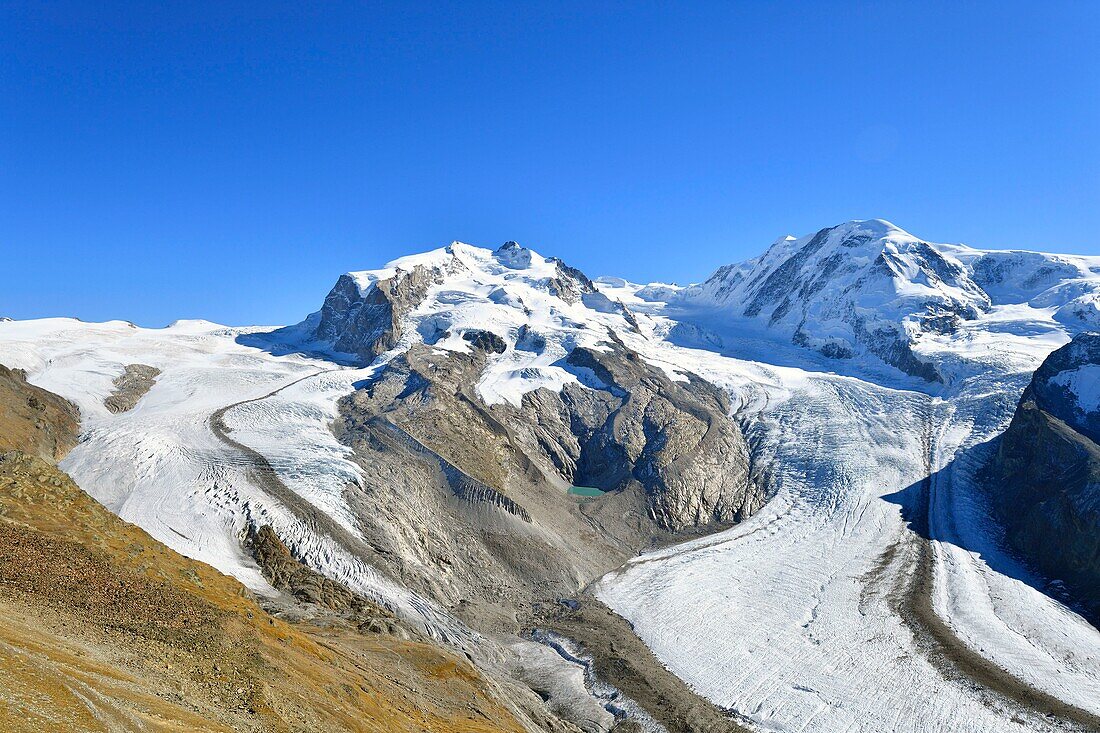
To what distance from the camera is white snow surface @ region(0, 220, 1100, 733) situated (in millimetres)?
39812

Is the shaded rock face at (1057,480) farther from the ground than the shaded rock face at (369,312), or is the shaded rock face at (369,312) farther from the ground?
the shaded rock face at (369,312)

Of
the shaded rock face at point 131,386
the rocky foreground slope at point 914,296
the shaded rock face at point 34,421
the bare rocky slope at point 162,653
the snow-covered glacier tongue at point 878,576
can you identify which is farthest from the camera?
the rocky foreground slope at point 914,296

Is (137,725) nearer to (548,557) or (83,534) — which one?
(83,534)

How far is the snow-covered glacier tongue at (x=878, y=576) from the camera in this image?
125 feet

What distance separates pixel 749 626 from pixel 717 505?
28492 mm

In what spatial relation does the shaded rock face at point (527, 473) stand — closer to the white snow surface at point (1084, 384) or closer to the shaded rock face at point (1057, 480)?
the shaded rock face at point (1057, 480)

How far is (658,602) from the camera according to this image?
Result: 5116 cm

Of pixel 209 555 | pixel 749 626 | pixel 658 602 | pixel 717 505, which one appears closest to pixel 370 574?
pixel 209 555

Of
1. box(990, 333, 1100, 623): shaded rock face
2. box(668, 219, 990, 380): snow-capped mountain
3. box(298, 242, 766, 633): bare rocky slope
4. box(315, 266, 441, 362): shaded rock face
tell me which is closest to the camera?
box(298, 242, 766, 633): bare rocky slope

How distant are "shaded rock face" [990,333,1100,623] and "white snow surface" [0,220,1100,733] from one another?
2.66 meters

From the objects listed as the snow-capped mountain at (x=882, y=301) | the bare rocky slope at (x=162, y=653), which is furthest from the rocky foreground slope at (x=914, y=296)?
the bare rocky slope at (x=162, y=653)

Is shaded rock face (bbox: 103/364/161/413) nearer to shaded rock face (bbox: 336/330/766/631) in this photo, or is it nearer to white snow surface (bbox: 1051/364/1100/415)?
shaded rock face (bbox: 336/330/766/631)

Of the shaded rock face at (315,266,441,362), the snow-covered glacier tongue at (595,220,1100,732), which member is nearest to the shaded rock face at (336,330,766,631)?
the snow-covered glacier tongue at (595,220,1100,732)

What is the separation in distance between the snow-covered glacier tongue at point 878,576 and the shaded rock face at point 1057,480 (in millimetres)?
2194
